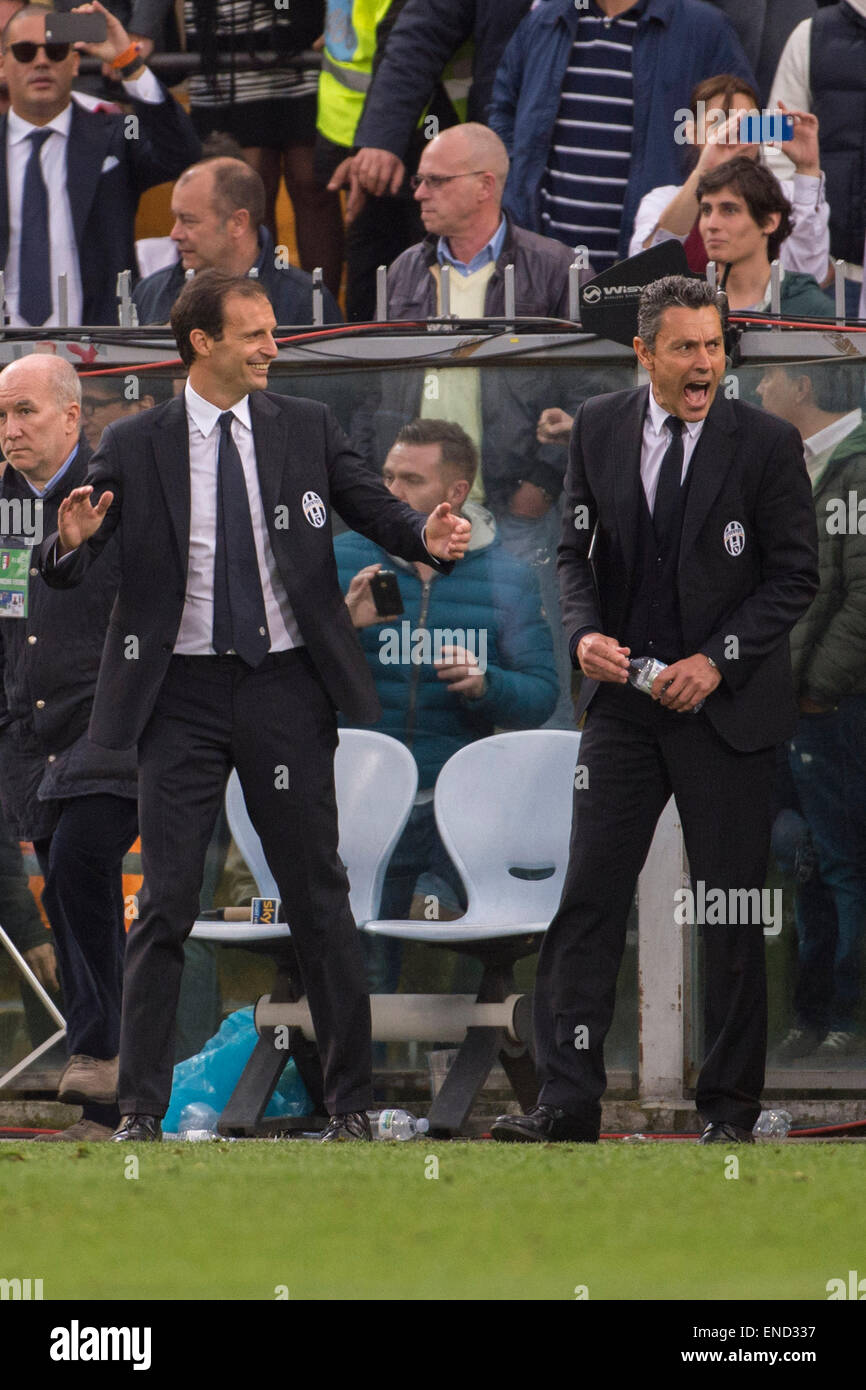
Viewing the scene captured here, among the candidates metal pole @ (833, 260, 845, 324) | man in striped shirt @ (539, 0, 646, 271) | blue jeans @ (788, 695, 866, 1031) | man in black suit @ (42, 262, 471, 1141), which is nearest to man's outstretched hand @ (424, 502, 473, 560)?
man in black suit @ (42, 262, 471, 1141)

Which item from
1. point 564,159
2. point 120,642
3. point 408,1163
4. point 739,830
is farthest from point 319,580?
point 564,159

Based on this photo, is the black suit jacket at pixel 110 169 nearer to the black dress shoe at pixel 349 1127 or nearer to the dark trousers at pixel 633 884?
the dark trousers at pixel 633 884

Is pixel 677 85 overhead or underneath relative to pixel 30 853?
overhead

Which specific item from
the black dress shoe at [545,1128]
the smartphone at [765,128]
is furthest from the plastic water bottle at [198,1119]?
the smartphone at [765,128]

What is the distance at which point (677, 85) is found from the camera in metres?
8.06

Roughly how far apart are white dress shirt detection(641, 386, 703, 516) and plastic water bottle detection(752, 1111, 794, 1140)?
1.96m

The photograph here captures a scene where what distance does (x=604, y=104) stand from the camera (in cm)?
816

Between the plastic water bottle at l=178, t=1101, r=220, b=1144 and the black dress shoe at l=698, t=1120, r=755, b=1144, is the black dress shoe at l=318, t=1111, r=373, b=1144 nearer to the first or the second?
the black dress shoe at l=698, t=1120, r=755, b=1144

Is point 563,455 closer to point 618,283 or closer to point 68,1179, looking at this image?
point 618,283

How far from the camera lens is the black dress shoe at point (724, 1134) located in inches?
215

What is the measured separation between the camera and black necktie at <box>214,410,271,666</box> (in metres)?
5.64

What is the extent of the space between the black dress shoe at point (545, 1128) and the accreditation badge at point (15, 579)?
230cm

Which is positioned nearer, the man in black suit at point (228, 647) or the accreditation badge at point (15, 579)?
the man in black suit at point (228, 647)

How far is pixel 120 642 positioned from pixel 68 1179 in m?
1.55
